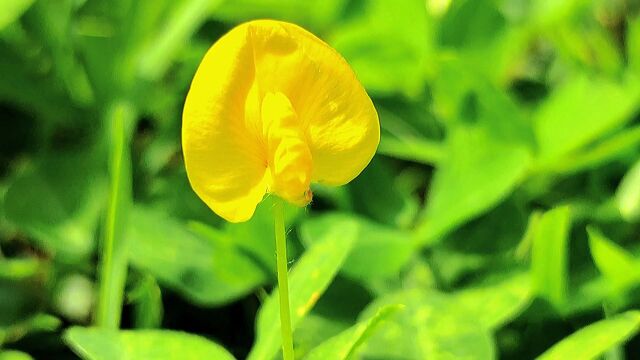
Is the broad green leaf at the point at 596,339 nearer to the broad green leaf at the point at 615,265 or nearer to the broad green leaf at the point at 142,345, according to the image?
the broad green leaf at the point at 615,265

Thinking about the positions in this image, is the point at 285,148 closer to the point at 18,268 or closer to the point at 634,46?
the point at 18,268

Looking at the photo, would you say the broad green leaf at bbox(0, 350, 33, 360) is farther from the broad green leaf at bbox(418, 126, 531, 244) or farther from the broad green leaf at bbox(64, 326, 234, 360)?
the broad green leaf at bbox(418, 126, 531, 244)

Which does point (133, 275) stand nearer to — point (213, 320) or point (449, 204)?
point (213, 320)

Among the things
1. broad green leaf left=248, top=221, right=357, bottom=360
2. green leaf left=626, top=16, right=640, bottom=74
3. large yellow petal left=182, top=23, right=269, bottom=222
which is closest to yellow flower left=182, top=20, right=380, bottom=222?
large yellow petal left=182, top=23, right=269, bottom=222

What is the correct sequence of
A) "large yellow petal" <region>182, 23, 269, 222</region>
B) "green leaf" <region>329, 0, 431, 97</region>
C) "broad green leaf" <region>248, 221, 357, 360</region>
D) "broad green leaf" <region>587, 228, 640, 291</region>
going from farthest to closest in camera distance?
"green leaf" <region>329, 0, 431, 97</region>, "broad green leaf" <region>587, 228, 640, 291</region>, "broad green leaf" <region>248, 221, 357, 360</region>, "large yellow petal" <region>182, 23, 269, 222</region>

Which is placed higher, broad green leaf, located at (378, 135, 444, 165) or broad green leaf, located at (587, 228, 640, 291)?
broad green leaf, located at (587, 228, 640, 291)

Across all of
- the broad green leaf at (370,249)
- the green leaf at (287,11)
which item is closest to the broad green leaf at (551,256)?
the broad green leaf at (370,249)
